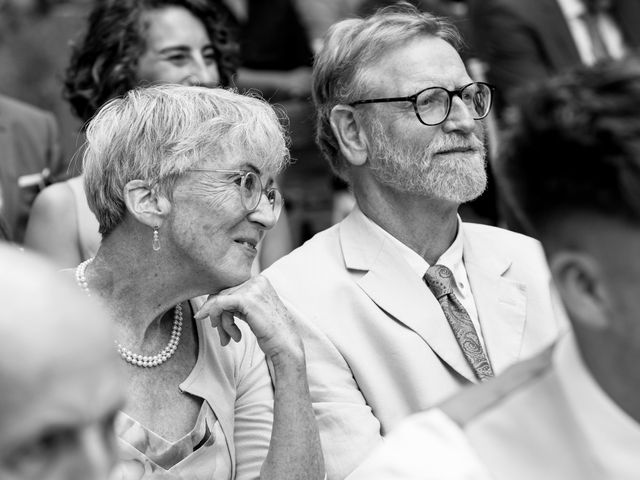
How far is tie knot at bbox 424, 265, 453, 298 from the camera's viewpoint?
146 inches

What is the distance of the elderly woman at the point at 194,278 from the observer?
3.24 m

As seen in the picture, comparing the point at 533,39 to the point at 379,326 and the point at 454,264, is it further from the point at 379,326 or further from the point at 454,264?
the point at 379,326

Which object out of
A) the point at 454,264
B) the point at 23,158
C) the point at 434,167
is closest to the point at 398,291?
the point at 454,264

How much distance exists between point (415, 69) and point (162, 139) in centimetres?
99

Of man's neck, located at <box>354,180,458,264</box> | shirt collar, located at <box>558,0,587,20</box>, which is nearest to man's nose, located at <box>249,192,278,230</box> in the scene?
man's neck, located at <box>354,180,458,264</box>

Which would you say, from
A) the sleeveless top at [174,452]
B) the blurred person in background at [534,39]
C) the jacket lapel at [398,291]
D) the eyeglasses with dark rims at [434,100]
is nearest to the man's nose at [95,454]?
the sleeveless top at [174,452]

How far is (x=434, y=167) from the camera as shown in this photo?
12.6ft

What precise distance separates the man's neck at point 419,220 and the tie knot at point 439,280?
83mm

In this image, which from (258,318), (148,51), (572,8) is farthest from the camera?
A: (572,8)

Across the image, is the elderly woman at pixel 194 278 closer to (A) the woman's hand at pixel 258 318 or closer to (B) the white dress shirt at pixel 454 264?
(A) the woman's hand at pixel 258 318

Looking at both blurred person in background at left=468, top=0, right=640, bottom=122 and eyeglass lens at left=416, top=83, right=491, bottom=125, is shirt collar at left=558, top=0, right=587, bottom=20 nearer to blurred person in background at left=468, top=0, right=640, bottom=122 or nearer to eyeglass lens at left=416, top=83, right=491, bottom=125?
blurred person in background at left=468, top=0, right=640, bottom=122

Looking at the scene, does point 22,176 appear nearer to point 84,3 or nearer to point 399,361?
point 399,361

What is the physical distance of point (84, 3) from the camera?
812 cm

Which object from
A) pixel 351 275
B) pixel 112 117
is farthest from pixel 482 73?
pixel 112 117
